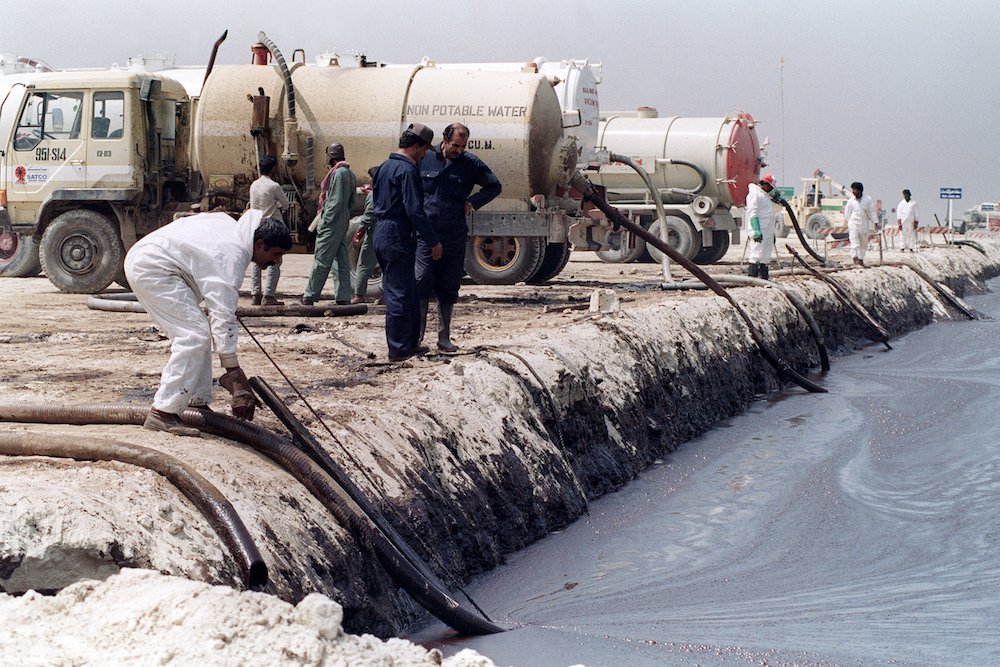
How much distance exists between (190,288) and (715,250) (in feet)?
61.5

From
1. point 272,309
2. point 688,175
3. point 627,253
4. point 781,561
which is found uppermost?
point 688,175

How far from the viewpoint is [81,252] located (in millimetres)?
14523

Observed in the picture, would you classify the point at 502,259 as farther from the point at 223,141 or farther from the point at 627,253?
the point at 627,253

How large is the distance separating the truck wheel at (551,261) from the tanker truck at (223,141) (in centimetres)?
185

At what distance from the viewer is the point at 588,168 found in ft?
58.5

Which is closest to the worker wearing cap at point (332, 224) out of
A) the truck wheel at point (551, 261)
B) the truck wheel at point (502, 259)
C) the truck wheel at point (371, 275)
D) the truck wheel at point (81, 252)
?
the truck wheel at point (371, 275)

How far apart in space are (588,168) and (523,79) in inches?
142

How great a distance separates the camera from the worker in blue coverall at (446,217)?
344 inches

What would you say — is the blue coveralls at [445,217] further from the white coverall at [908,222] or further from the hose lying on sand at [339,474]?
the white coverall at [908,222]

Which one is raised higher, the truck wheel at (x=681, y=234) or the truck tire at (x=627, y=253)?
the truck wheel at (x=681, y=234)

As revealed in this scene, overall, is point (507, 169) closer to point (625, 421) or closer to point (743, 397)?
point (743, 397)

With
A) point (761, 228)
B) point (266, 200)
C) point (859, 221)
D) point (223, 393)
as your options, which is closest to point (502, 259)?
point (761, 228)

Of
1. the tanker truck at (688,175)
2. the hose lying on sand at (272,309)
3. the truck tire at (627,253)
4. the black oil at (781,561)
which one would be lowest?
the black oil at (781,561)

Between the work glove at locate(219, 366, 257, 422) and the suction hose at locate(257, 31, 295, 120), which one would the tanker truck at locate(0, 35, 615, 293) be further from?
the work glove at locate(219, 366, 257, 422)
